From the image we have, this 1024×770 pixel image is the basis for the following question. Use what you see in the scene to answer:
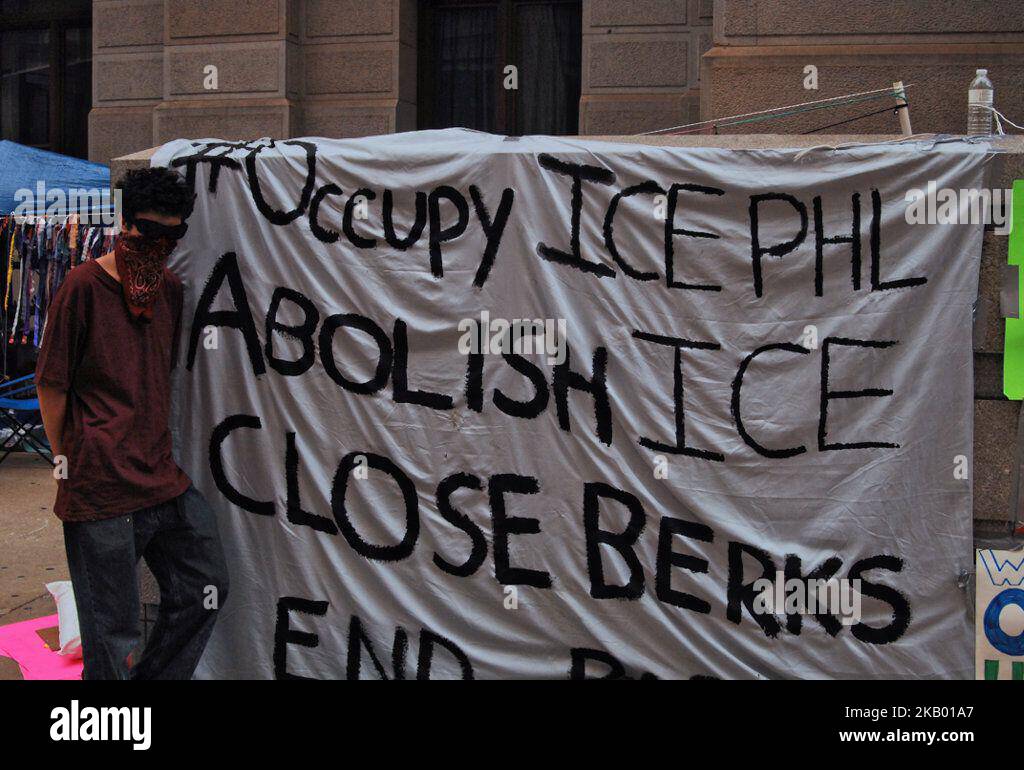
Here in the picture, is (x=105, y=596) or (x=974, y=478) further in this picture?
(x=974, y=478)

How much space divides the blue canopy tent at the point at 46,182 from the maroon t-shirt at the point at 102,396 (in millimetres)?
5432

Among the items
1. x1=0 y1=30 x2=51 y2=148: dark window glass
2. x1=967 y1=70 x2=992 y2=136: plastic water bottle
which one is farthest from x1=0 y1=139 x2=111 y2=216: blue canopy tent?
x1=967 y1=70 x2=992 y2=136: plastic water bottle

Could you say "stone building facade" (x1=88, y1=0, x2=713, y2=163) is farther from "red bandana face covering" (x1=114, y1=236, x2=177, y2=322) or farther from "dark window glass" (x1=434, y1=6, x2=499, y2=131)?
"red bandana face covering" (x1=114, y1=236, x2=177, y2=322)

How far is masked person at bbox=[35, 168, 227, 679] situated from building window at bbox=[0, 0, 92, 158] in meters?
8.65

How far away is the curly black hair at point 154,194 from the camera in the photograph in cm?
364

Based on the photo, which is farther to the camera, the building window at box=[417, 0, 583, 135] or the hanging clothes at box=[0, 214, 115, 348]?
the building window at box=[417, 0, 583, 135]

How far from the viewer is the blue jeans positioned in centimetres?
353

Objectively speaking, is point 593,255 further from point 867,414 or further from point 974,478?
point 974,478

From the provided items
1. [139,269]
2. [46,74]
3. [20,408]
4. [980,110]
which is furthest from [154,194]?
[46,74]

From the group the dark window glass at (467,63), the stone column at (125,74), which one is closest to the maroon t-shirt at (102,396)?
the dark window glass at (467,63)

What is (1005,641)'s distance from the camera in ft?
12.8

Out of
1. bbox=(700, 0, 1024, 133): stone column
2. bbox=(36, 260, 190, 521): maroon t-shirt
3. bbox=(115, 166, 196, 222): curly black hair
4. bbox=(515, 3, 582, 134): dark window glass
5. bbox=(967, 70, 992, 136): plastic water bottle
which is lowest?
bbox=(36, 260, 190, 521): maroon t-shirt

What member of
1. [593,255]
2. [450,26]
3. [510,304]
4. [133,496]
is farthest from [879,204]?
[450,26]

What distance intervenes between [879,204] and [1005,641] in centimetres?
180
